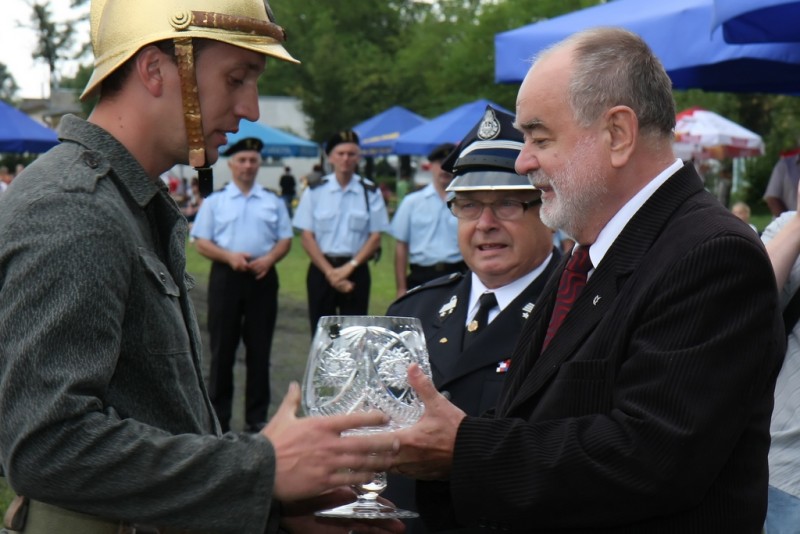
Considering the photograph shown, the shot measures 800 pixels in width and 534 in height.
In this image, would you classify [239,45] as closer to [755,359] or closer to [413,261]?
[755,359]

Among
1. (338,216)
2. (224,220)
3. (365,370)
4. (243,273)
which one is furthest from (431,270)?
(365,370)

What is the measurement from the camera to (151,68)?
2385 mm

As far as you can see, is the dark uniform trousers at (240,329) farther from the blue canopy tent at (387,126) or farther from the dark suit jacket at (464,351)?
the blue canopy tent at (387,126)

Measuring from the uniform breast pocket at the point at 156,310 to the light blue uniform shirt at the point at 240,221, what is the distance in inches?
299

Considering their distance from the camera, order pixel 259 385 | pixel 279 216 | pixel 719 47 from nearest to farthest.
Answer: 1. pixel 719 47
2. pixel 259 385
3. pixel 279 216

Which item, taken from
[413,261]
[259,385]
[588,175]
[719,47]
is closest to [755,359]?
[588,175]

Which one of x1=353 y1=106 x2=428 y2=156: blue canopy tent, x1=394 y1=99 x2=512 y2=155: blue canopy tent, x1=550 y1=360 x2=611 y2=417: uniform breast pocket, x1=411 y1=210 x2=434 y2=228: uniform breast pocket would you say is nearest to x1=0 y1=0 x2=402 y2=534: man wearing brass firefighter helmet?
x1=550 y1=360 x2=611 y2=417: uniform breast pocket

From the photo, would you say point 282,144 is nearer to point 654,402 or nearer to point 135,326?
point 135,326

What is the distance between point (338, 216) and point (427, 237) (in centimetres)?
107

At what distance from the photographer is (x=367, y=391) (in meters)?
2.44

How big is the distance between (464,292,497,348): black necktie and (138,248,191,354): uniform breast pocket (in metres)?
1.50

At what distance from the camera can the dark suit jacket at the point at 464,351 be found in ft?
11.4

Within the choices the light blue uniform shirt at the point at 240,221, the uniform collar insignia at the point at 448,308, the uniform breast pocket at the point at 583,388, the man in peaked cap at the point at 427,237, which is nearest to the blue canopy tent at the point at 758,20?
the uniform collar insignia at the point at 448,308

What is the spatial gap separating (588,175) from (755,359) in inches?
23.7
